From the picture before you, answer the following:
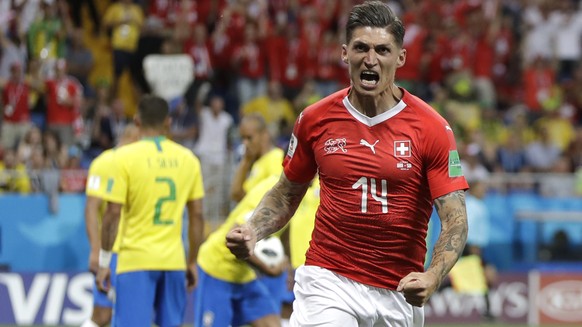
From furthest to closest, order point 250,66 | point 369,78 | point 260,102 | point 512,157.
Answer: point 512,157
point 250,66
point 260,102
point 369,78

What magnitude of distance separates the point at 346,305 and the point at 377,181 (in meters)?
0.64

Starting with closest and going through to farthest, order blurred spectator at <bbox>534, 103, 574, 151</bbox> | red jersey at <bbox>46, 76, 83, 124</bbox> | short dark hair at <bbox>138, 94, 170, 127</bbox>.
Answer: short dark hair at <bbox>138, 94, 170, 127</bbox> < red jersey at <bbox>46, 76, 83, 124</bbox> < blurred spectator at <bbox>534, 103, 574, 151</bbox>

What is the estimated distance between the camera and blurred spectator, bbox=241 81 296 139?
19.4 meters

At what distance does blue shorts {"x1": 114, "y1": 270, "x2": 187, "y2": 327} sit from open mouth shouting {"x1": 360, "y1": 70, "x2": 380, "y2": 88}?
333cm

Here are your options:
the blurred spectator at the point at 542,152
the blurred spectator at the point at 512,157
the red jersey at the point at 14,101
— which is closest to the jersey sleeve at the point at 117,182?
the red jersey at the point at 14,101

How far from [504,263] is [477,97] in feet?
16.1

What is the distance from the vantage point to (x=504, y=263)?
17938 millimetres

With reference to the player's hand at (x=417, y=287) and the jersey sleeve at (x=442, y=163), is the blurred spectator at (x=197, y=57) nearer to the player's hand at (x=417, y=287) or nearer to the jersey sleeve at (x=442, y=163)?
the jersey sleeve at (x=442, y=163)

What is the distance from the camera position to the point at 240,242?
550 cm

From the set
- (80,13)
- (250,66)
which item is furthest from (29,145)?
(250,66)

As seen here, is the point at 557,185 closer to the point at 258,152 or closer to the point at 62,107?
the point at 62,107

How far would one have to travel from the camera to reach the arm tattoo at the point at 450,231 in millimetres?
5457

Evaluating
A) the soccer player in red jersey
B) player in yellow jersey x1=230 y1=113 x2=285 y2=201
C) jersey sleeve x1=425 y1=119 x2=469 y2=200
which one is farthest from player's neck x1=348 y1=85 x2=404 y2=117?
player in yellow jersey x1=230 y1=113 x2=285 y2=201

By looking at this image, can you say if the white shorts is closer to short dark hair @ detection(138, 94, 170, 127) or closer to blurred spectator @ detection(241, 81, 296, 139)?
short dark hair @ detection(138, 94, 170, 127)
